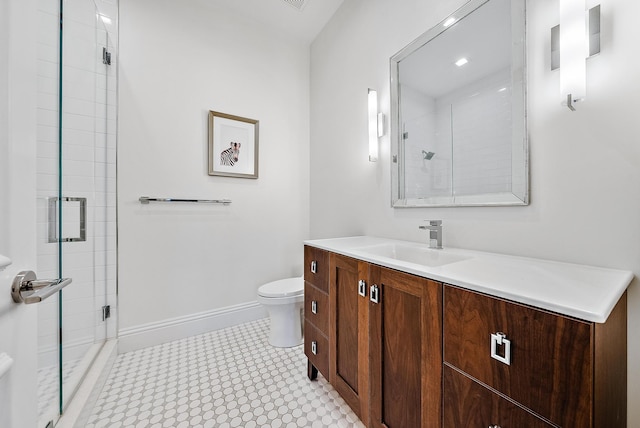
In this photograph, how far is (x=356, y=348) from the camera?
1.16 meters

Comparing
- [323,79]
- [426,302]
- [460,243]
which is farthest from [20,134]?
[323,79]

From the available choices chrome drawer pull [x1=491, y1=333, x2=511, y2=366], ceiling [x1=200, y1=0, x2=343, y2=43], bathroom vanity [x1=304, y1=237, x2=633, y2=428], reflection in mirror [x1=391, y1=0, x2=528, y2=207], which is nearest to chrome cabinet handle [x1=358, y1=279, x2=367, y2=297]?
bathroom vanity [x1=304, y1=237, x2=633, y2=428]

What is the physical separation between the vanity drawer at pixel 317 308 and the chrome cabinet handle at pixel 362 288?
29cm

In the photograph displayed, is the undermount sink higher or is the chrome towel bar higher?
the chrome towel bar

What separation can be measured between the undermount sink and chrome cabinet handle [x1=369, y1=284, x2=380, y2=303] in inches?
11.0

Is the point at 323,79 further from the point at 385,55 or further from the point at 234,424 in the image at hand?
the point at 234,424

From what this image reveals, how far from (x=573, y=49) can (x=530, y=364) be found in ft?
3.29

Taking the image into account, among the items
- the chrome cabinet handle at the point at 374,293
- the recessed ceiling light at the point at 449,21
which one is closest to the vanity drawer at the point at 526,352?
the chrome cabinet handle at the point at 374,293

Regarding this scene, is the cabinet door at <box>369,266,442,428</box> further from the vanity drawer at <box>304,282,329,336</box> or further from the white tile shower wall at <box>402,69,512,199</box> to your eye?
the white tile shower wall at <box>402,69,512,199</box>

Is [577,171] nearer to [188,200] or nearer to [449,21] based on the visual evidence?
[449,21]

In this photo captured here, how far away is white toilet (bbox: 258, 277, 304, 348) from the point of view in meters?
1.87

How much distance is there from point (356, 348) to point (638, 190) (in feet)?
3.72

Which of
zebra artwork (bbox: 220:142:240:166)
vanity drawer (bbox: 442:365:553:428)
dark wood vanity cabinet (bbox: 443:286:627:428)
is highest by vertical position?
zebra artwork (bbox: 220:142:240:166)

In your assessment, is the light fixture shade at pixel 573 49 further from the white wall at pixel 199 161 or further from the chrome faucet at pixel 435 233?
the white wall at pixel 199 161
